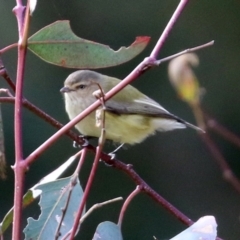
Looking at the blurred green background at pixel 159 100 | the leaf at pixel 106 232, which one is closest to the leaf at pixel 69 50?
the leaf at pixel 106 232

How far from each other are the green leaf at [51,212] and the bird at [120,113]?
1.02 meters

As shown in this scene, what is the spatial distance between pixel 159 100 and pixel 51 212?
3346 millimetres

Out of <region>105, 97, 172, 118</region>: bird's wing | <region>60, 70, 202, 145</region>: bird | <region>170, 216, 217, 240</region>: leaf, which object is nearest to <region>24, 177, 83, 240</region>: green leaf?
<region>170, 216, 217, 240</region>: leaf

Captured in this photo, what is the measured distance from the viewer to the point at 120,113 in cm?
245

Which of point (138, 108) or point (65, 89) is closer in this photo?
point (138, 108)

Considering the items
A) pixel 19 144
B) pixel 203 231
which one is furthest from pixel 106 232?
pixel 19 144

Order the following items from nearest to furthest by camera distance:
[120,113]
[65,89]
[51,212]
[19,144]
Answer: [19,144], [51,212], [120,113], [65,89]

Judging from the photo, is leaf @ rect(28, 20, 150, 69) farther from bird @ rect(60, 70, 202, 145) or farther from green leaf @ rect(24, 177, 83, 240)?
bird @ rect(60, 70, 202, 145)

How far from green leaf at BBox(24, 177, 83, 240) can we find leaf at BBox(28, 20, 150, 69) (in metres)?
0.27

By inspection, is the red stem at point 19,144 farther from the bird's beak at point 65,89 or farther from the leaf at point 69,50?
the bird's beak at point 65,89

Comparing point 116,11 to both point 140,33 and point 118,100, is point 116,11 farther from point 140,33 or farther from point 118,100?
point 118,100

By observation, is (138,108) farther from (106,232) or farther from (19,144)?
(19,144)

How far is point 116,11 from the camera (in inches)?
181

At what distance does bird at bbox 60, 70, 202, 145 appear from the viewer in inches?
95.0
